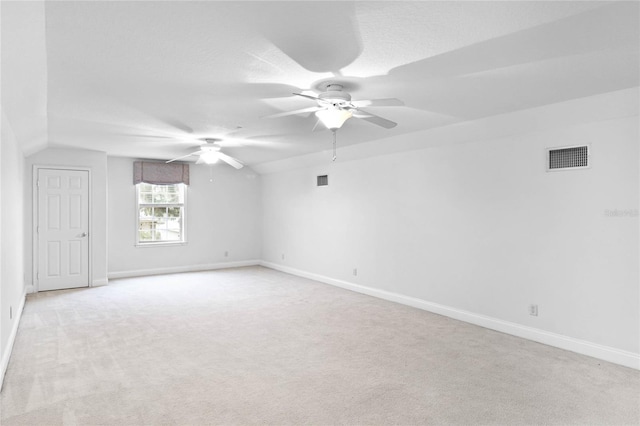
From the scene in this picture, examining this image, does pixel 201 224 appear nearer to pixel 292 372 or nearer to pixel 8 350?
pixel 8 350

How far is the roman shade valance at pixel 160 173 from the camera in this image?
308 inches

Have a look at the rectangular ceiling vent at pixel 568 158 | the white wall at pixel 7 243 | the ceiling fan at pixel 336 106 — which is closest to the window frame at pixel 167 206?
→ the white wall at pixel 7 243

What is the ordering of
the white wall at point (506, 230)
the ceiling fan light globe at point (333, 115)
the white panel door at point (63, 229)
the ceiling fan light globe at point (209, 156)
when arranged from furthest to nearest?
the white panel door at point (63, 229) < the ceiling fan light globe at point (209, 156) < the white wall at point (506, 230) < the ceiling fan light globe at point (333, 115)

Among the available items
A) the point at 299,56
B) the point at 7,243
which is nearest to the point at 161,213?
the point at 7,243

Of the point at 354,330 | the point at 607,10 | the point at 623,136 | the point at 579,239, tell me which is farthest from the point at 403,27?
the point at 354,330

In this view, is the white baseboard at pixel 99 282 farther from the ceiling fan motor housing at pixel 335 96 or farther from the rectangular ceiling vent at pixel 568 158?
the rectangular ceiling vent at pixel 568 158

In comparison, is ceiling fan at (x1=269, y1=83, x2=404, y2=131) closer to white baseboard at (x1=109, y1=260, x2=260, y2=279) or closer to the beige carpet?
the beige carpet

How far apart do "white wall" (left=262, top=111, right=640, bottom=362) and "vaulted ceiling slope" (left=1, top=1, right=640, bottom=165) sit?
25.5 inches

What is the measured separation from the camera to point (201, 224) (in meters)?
8.65

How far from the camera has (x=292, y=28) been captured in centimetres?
227

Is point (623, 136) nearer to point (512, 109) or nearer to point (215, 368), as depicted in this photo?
point (512, 109)

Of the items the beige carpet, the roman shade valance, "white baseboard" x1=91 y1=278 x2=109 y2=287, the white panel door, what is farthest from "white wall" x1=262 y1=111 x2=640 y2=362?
the white panel door

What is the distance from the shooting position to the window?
26.6 ft

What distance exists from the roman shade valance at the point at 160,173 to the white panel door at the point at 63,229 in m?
1.04
